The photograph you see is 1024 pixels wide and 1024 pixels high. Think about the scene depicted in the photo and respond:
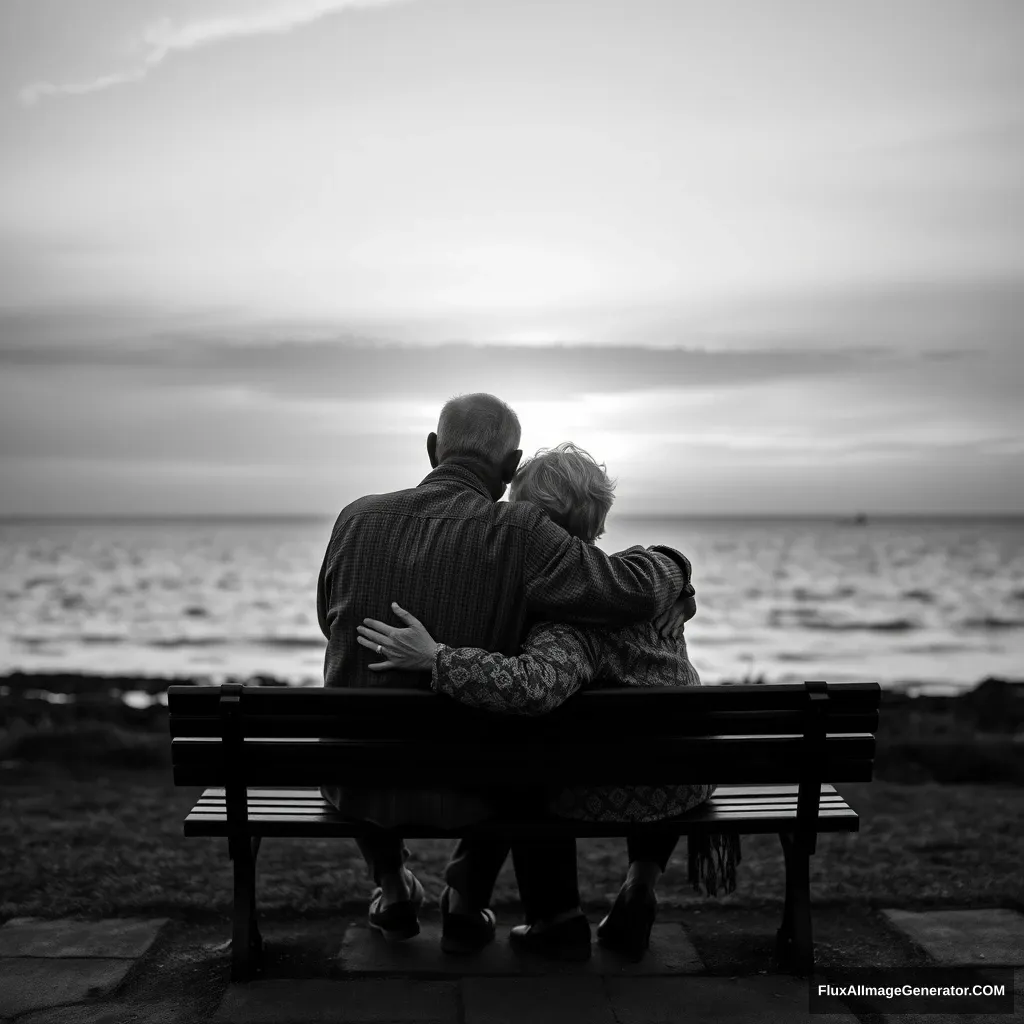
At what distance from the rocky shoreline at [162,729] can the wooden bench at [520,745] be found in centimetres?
443

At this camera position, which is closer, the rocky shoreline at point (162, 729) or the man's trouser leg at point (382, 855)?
the man's trouser leg at point (382, 855)

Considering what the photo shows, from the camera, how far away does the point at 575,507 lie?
359cm

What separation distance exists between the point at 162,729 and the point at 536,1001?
7732 mm

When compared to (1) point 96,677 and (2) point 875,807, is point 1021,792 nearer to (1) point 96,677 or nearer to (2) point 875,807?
(2) point 875,807

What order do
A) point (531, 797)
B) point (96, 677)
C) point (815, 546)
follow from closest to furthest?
point (531, 797) → point (96, 677) → point (815, 546)

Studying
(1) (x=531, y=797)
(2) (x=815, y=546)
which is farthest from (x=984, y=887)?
(2) (x=815, y=546)

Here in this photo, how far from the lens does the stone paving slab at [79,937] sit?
12.4 ft

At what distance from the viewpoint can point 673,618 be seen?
3.63 metres

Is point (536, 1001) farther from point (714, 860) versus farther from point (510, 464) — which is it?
point (510, 464)

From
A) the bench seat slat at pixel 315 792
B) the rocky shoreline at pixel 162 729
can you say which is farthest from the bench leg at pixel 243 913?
the rocky shoreline at pixel 162 729

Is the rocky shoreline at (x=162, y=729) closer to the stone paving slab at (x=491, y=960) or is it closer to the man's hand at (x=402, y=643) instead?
the stone paving slab at (x=491, y=960)

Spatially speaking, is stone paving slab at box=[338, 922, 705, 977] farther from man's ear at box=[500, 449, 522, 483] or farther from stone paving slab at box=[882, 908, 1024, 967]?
man's ear at box=[500, 449, 522, 483]

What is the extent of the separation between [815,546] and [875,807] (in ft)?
232

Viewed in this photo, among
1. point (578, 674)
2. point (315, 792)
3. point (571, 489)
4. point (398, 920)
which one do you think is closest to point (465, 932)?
point (398, 920)
